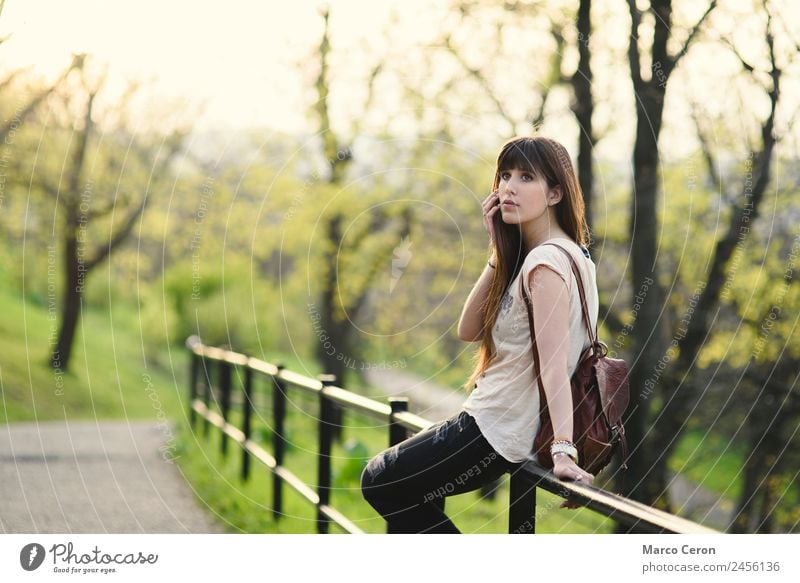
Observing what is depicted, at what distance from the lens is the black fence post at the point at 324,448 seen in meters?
3.59

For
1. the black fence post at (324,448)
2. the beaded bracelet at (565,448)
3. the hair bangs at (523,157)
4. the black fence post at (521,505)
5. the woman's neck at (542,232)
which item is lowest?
the black fence post at (324,448)

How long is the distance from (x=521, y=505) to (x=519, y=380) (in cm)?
31

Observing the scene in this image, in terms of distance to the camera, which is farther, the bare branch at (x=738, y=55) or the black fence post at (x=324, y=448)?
the bare branch at (x=738, y=55)

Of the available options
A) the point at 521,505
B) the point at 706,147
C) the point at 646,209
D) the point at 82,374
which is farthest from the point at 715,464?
the point at 521,505

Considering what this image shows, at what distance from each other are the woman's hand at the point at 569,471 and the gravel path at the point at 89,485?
209 centimetres

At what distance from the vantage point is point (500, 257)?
7.33 ft

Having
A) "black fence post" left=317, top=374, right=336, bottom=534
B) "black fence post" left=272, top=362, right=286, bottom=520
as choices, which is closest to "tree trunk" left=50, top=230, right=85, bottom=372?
"black fence post" left=272, top=362, right=286, bottom=520

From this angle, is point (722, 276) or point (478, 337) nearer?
point (478, 337)

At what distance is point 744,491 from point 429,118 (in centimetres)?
425

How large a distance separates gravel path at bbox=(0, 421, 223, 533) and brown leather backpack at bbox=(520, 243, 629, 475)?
2052 mm

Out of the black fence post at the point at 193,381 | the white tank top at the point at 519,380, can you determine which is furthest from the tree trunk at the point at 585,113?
the white tank top at the point at 519,380

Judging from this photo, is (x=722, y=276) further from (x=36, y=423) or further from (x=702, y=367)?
(x=36, y=423)

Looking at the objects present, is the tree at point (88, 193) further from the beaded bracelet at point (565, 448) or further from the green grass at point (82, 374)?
the beaded bracelet at point (565, 448)
